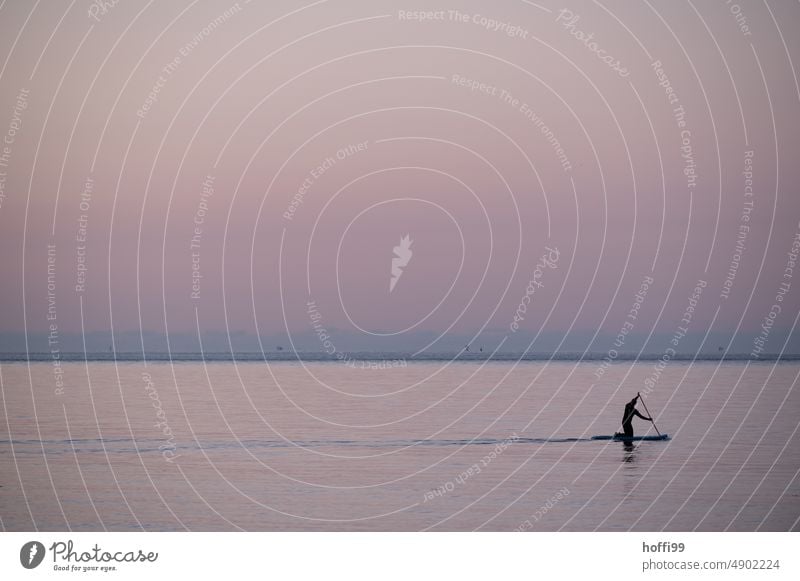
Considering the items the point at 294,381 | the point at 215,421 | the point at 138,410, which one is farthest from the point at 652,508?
the point at 294,381

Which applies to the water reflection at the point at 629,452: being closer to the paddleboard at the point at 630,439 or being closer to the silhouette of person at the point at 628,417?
the paddleboard at the point at 630,439

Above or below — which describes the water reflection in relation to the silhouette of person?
below

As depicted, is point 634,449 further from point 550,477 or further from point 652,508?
point 652,508

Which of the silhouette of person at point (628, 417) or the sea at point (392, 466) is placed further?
the silhouette of person at point (628, 417)

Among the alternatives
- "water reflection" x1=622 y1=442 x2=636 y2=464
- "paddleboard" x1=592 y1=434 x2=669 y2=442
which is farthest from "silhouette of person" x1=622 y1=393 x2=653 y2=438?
"water reflection" x1=622 y1=442 x2=636 y2=464

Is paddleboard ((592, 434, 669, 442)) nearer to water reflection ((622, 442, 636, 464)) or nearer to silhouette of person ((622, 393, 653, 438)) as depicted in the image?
silhouette of person ((622, 393, 653, 438))

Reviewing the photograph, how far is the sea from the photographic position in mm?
33281

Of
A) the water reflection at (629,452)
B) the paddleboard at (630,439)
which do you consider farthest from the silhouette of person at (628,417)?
the water reflection at (629,452)

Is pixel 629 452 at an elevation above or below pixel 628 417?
below

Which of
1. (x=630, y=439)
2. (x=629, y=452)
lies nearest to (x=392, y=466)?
(x=629, y=452)

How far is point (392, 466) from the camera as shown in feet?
141

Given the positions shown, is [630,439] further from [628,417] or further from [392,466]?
[392,466]

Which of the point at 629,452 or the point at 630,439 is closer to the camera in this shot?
the point at 629,452

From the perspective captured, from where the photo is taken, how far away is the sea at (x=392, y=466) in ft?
109
